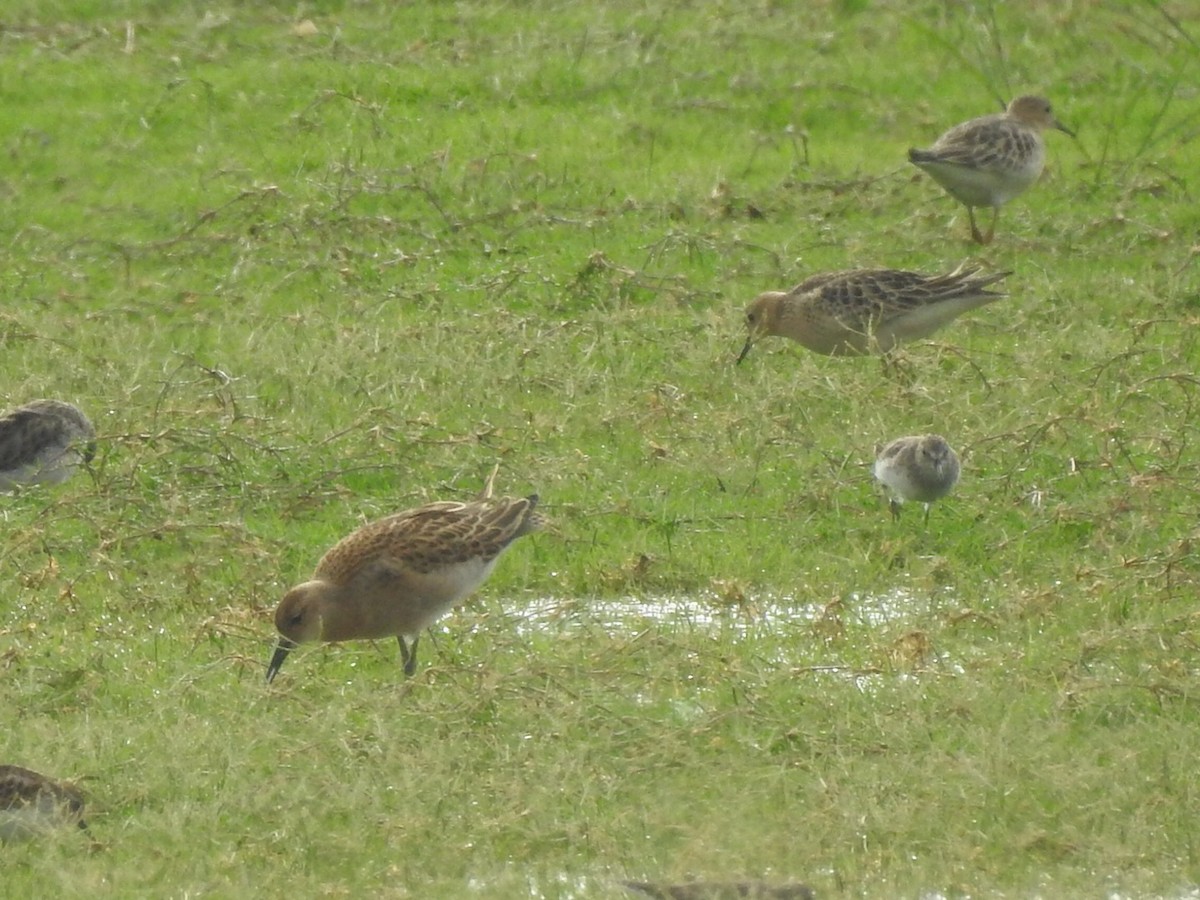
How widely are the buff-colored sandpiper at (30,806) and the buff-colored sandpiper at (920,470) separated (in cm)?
398

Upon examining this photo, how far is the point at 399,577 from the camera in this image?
8.55m

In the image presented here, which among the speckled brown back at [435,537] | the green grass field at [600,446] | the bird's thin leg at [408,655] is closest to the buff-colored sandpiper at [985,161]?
the green grass field at [600,446]

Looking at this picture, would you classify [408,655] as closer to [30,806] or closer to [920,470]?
[30,806]

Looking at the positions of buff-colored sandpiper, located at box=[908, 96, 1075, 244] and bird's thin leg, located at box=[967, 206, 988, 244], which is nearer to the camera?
Result: buff-colored sandpiper, located at box=[908, 96, 1075, 244]

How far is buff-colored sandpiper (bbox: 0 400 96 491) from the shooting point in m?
10.5

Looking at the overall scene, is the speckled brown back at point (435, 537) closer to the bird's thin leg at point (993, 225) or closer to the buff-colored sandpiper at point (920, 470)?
the buff-colored sandpiper at point (920, 470)

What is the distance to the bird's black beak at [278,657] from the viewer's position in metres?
8.25

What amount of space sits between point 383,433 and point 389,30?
8310 millimetres

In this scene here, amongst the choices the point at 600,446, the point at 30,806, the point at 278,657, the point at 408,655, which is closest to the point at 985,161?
the point at 600,446

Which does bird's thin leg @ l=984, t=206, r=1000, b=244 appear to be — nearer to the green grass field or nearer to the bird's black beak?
the green grass field

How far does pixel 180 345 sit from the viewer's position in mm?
13023

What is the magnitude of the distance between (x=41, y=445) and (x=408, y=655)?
104 inches

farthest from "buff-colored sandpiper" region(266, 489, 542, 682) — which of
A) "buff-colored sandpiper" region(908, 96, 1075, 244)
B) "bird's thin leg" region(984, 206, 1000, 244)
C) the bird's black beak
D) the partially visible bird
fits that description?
"bird's thin leg" region(984, 206, 1000, 244)

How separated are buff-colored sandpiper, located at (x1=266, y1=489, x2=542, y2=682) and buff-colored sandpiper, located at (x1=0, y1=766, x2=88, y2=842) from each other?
1275 mm
